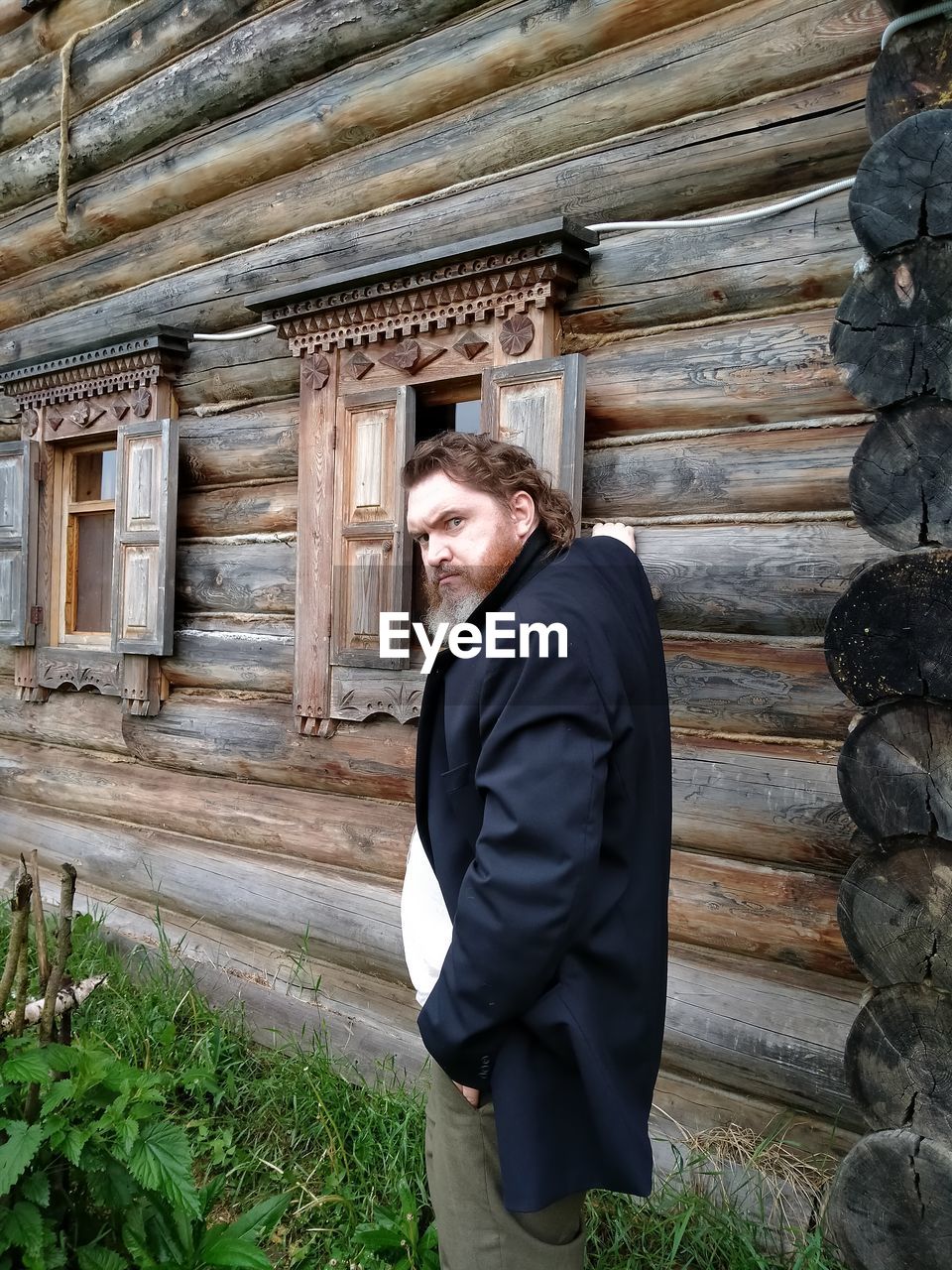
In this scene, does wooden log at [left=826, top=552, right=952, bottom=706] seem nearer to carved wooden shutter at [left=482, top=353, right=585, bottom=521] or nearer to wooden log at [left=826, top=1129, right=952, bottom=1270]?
wooden log at [left=826, top=1129, right=952, bottom=1270]

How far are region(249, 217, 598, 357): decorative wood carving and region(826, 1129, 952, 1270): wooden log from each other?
2669mm

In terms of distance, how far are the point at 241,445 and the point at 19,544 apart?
1.64 m

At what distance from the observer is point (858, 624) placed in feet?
6.82

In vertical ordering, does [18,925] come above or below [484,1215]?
above

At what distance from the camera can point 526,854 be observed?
1.71 m

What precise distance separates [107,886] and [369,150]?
374 centimetres

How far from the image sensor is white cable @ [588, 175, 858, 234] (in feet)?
9.78

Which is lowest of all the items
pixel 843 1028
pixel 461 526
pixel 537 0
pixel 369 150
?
pixel 843 1028

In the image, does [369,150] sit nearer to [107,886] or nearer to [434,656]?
[434,656]

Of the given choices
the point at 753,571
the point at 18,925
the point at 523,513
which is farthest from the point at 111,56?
the point at 18,925

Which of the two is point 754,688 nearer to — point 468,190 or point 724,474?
point 724,474

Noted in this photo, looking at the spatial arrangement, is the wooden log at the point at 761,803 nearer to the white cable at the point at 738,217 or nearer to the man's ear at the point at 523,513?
the man's ear at the point at 523,513

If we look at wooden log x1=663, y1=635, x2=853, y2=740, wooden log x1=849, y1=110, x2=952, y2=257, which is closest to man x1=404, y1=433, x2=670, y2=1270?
wooden log x1=849, y1=110, x2=952, y2=257

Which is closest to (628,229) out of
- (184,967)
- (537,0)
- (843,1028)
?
(537,0)
